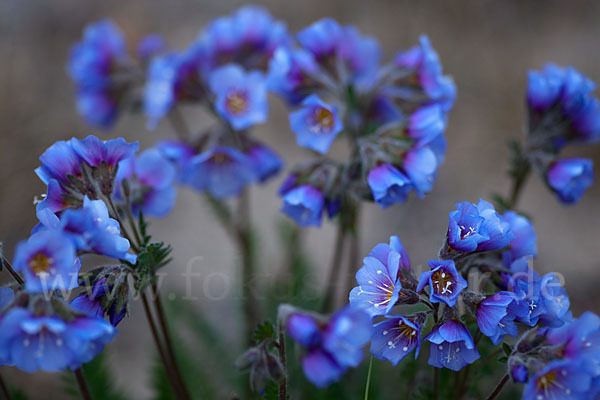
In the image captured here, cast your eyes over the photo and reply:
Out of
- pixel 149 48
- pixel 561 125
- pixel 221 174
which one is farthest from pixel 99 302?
pixel 561 125

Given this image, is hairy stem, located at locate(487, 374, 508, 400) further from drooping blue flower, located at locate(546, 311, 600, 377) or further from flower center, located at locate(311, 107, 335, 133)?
flower center, located at locate(311, 107, 335, 133)

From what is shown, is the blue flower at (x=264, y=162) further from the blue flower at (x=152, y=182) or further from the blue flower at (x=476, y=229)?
the blue flower at (x=476, y=229)

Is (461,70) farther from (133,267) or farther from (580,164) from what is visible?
(133,267)

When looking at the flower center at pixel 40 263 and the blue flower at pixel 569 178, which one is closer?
the flower center at pixel 40 263

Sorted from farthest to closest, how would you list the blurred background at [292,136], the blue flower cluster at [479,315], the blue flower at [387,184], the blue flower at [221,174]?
the blurred background at [292,136] → the blue flower at [221,174] → the blue flower at [387,184] → the blue flower cluster at [479,315]

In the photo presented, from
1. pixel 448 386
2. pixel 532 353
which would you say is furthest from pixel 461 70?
pixel 532 353

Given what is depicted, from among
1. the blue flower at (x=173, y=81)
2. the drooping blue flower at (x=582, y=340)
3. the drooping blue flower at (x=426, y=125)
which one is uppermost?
the blue flower at (x=173, y=81)

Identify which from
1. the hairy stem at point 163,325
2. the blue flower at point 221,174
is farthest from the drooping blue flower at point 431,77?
the hairy stem at point 163,325
